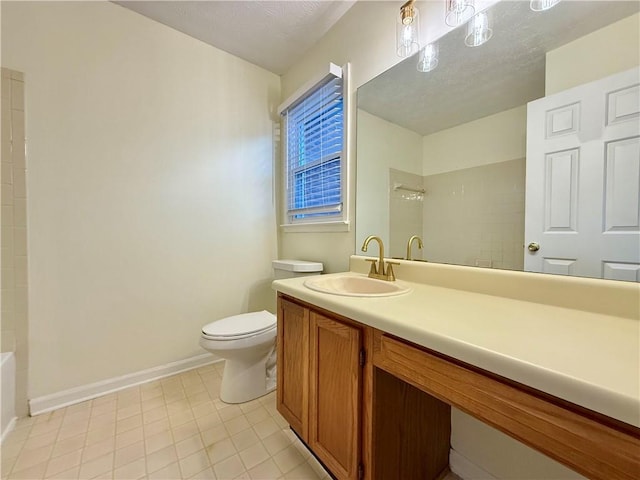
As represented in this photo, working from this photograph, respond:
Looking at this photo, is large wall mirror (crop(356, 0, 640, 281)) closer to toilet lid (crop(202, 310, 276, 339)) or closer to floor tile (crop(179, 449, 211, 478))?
toilet lid (crop(202, 310, 276, 339))

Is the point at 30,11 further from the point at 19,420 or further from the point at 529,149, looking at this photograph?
the point at 529,149

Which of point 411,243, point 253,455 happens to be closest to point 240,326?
point 253,455

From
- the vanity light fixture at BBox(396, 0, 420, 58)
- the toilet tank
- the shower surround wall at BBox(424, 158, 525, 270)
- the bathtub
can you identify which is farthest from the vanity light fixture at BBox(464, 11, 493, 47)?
the bathtub

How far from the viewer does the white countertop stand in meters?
0.42

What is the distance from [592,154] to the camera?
818 mm

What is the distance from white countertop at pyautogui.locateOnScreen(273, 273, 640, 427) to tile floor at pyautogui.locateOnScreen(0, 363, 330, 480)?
80 cm

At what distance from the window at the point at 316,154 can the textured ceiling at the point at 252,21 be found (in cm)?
36

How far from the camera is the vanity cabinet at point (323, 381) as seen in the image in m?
0.87

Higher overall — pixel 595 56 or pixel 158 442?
pixel 595 56

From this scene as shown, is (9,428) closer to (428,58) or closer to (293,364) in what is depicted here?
(293,364)

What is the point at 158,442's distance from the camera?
4.09 feet

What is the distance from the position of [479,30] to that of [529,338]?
1.19m

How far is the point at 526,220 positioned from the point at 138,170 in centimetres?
210

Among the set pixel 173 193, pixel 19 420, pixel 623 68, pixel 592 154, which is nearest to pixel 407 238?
pixel 592 154
